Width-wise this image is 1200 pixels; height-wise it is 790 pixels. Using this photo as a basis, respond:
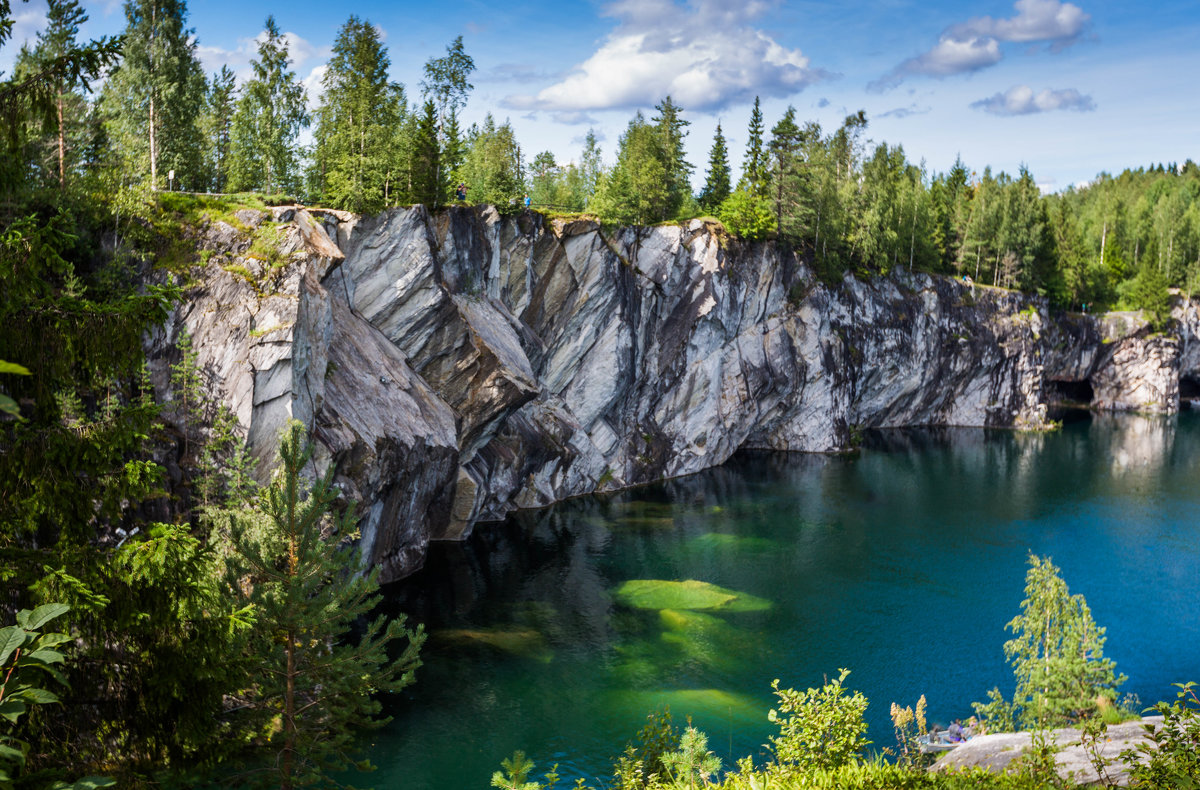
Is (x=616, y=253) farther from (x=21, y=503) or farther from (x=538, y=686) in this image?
(x=21, y=503)

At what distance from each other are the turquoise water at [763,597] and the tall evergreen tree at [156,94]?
28272 mm

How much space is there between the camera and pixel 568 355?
67.3m

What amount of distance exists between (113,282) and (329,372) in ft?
32.9

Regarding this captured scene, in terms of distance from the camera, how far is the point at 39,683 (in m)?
8.40

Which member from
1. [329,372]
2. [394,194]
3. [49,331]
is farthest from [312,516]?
[394,194]

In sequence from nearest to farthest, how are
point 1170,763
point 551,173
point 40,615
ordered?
point 40,615
point 1170,763
point 551,173

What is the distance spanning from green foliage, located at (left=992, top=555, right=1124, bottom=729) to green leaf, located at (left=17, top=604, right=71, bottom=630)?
82.3 feet

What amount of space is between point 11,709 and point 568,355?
61.1m

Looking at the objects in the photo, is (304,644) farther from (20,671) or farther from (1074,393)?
(1074,393)

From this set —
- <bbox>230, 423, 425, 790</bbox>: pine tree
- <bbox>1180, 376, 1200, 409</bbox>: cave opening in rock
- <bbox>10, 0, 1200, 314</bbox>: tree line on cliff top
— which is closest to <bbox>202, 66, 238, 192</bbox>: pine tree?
<bbox>10, 0, 1200, 314</bbox>: tree line on cliff top

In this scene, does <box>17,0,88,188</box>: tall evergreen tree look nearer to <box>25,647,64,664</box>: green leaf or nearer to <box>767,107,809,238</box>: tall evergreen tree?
<box>25,647,64,664</box>: green leaf

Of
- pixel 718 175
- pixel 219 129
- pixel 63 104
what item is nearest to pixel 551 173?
pixel 718 175

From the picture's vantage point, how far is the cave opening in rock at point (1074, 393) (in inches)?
4823

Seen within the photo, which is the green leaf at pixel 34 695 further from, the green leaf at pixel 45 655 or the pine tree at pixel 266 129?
the pine tree at pixel 266 129
